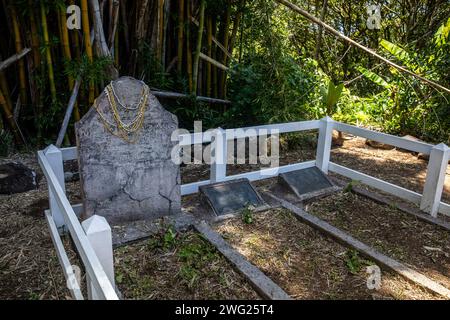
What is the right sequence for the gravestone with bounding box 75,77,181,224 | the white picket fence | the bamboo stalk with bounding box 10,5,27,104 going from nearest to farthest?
1. the white picket fence
2. the gravestone with bounding box 75,77,181,224
3. the bamboo stalk with bounding box 10,5,27,104

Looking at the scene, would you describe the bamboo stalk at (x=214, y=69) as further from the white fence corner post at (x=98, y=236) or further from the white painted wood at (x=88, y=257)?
the white fence corner post at (x=98, y=236)

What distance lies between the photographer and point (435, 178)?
3.63 metres

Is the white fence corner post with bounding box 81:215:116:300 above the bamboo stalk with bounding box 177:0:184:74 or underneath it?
underneath

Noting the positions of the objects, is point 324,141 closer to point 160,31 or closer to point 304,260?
point 304,260

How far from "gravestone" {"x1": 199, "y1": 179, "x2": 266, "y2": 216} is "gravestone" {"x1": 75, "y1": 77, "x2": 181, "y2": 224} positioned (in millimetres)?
364

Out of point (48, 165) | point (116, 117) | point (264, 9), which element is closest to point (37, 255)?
point (48, 165)

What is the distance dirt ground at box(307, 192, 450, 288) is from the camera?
2.99 metres

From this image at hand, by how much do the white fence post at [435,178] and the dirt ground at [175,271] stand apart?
225 cm

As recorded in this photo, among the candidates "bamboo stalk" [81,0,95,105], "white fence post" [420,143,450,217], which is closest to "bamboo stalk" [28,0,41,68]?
"bamboo stalk" [81,0,95,105]

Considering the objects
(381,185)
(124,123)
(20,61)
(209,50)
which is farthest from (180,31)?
(381,185)

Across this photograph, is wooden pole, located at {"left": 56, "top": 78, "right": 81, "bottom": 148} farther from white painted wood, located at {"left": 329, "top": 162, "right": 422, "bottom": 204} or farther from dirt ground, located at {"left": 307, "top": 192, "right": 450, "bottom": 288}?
white painted wood, located at {"left": 329, "top": 162, "right": 422, "bottom": 204}

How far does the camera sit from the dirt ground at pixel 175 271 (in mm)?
2461

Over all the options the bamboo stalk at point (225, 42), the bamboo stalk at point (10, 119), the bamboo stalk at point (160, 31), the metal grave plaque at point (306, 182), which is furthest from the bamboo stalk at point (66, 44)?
the metal grave plaque at point (306, 182)
